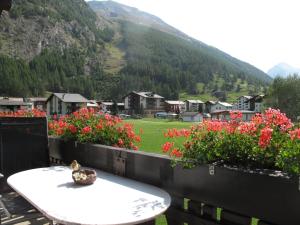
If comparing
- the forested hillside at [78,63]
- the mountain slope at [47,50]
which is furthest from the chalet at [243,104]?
the mountain slope at [47,50]

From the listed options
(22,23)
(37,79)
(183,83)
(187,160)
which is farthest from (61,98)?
(187,160)

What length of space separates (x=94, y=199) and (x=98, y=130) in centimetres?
171

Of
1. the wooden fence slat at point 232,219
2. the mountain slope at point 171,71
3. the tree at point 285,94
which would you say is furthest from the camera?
the mountain slope at point 171,71

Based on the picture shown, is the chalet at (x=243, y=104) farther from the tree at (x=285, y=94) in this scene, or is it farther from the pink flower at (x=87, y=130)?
the pink flower at (x=87, y=130)

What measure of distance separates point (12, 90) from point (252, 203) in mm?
120038

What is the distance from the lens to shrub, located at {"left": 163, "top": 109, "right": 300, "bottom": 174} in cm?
218

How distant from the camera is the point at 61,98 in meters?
94.6

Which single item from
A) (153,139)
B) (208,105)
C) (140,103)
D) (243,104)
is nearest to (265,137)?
(153,139)

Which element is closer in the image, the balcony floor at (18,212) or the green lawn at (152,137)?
the balcony floor at (18,212)

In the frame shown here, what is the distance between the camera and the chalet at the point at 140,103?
120688mm

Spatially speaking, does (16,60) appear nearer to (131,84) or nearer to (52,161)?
(131,84)

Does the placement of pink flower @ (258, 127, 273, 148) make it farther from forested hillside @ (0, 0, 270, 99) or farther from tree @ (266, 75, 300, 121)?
forested hillside @ (0, 0, 270, 99)

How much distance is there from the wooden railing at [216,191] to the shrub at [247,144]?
11 centimetres

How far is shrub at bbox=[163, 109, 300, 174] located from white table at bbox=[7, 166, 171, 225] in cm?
41
